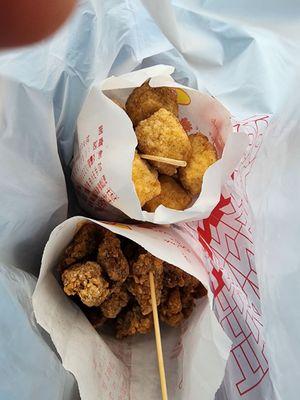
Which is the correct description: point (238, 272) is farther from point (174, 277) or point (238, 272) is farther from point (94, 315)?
point (94, 315)

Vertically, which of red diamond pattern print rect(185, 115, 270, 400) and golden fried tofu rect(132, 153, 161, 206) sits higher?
golden fried tofu rect(132, 153, 161, 206)

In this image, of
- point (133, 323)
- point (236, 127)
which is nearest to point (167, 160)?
point (236, 127)

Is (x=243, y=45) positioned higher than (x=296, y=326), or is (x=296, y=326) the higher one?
(x=243, y=45)

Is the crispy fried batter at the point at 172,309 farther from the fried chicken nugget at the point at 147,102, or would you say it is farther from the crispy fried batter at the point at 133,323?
the fried chicken nugget at the point at 147,102

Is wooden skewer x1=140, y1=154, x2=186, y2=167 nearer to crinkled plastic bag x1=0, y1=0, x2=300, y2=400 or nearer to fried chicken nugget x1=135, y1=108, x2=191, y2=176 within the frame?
fried chicken nugget x1=135, y1=108, x2=191, y2=176

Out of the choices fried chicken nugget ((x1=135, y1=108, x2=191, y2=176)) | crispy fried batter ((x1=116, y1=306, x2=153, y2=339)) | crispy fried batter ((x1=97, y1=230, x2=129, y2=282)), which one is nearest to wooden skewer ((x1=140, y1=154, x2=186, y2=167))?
fried chicken nugget ((x1=135, y1=108, x2=191, y2=176))

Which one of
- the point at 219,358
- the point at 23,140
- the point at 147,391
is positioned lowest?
the point at 147,391

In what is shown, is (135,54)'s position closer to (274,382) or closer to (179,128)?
(179,128)

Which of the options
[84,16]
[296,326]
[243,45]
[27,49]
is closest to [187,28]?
[243,45]
